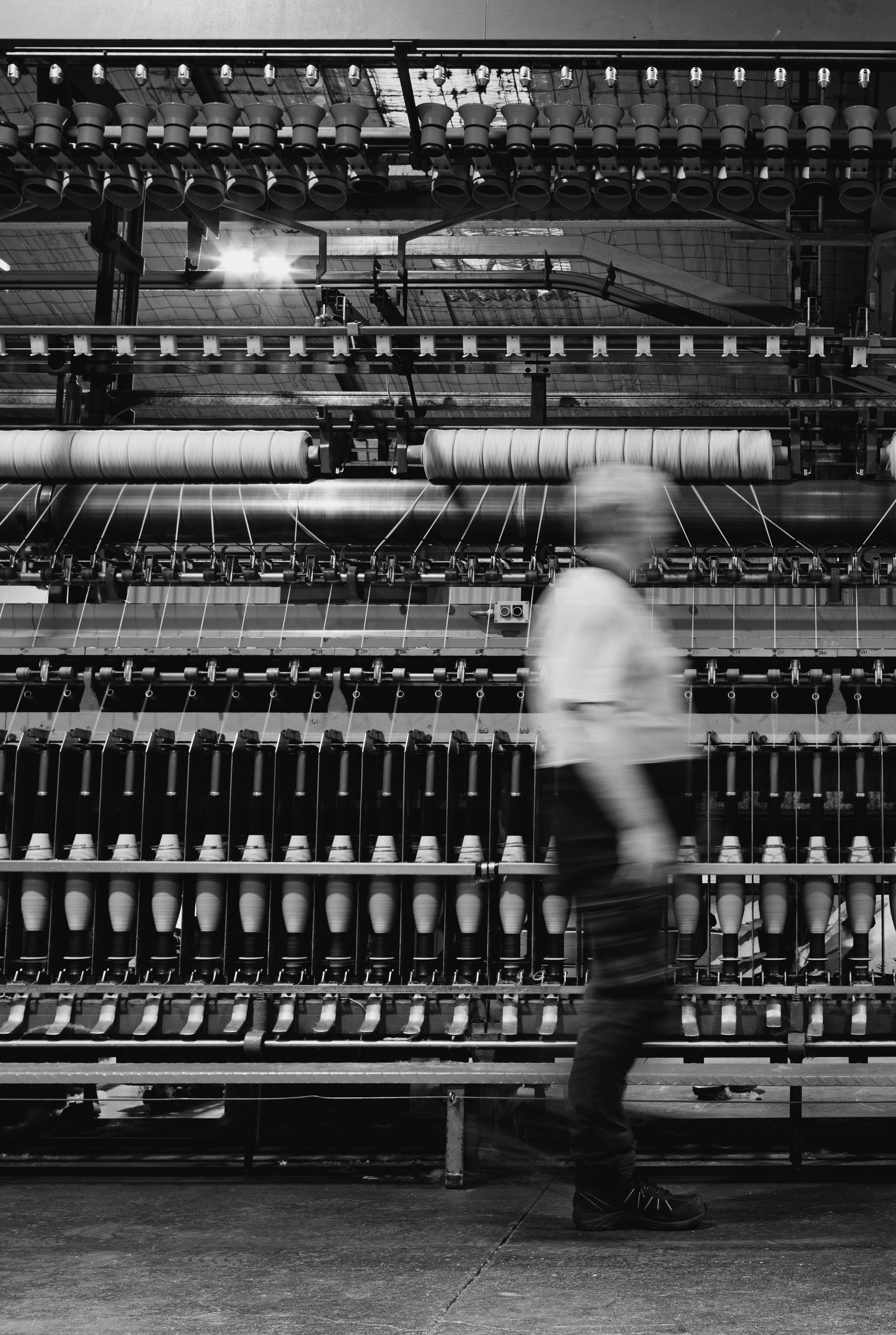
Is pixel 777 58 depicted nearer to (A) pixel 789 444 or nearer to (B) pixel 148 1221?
(A) pixel 789 444

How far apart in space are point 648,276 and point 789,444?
3.33 metres

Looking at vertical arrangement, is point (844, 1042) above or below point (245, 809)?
below

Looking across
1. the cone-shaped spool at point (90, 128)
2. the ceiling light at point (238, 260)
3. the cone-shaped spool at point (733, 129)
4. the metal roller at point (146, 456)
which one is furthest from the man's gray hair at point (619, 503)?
the ceiling light at point (238, 260)

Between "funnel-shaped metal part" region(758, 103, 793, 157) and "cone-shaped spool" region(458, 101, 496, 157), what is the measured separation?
83cm

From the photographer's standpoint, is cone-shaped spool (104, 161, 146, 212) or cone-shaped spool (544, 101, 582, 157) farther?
cone-shaped spool (104, 161, 146, 212)

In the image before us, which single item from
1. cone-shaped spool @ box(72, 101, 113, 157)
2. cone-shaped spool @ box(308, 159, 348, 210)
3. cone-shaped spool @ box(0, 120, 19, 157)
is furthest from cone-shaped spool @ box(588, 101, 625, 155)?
cone-shaped spool @ box(0, 120, 19, 157)

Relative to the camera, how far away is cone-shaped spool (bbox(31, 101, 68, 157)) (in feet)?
11.9

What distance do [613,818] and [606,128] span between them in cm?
235

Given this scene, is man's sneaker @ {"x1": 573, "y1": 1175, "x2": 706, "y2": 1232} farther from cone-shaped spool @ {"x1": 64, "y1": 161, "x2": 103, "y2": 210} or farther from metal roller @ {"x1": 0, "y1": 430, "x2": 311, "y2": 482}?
cone-shaped spool @ {"x1": 64, "y1": 161, "x2": 103, "y2": 210}

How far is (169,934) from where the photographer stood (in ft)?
11.1

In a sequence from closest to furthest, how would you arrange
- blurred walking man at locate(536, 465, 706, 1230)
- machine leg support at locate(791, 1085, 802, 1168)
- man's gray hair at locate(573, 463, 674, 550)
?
blurred walking man at locate(536, 465, 706, 1230) < man's gray hair at locate(573, 463, 674, 550) < machine leg support at locate(791, 1085, 802, 1168)

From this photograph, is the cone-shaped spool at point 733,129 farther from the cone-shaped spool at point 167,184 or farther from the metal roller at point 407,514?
the cone-shaped spool at point 167,184

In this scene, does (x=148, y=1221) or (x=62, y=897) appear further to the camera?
(x=62, y=897)

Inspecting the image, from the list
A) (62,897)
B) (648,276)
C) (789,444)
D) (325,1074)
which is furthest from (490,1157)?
(648,276)
